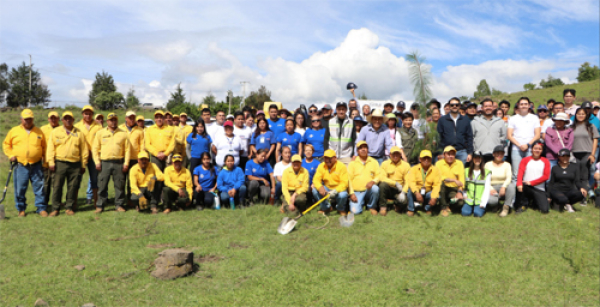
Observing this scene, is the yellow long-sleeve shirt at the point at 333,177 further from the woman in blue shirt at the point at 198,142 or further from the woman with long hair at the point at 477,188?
the woman in blue shirt at the point at 198,142

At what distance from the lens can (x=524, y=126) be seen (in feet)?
25.5

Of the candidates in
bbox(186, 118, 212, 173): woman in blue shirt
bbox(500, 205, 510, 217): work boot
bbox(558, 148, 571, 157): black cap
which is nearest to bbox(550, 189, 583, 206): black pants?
bbox(558, 148, 571, 157): black cap

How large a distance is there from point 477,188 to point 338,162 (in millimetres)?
2741

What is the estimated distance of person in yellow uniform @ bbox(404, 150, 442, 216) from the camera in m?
7.14

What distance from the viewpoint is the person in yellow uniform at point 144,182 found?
24.9 ft

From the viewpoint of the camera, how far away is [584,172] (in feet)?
25.2

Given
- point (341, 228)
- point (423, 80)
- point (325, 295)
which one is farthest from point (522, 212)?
point (325, 295)

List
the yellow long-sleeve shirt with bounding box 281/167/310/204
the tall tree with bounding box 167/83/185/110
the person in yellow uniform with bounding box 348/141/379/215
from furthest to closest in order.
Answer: the tall tree with bounding box 167/83/185/110 → the yellow long-sleeve shirt with bounding box 281/167/310/204 → the person in yellow uniform with bounding box 348/141/379/215

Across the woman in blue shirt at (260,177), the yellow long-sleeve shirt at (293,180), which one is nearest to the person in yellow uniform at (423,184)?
the yellow long-sleeve shirt at (293,180)

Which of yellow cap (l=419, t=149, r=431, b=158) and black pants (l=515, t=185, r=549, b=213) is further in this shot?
black pants (l=515, t=185, r=549, b=213)

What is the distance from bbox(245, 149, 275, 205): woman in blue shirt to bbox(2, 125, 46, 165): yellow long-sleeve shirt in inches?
168

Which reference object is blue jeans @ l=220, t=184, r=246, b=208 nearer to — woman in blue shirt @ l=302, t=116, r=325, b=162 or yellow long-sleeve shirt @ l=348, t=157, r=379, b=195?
woman in blue shirt @ l=302, t=116, r=325, b=162

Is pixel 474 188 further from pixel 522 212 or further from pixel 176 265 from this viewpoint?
pixel 176 265

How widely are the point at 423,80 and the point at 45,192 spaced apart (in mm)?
8066
